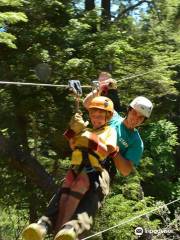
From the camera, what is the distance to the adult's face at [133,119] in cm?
454

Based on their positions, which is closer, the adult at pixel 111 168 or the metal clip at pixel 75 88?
the adult at pixel 111 168

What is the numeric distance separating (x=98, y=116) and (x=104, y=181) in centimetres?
52

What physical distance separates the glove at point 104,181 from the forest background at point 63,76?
447 centimetres

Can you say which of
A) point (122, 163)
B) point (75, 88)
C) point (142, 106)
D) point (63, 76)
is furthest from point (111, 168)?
point (63, 76)

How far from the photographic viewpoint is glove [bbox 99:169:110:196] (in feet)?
14.1

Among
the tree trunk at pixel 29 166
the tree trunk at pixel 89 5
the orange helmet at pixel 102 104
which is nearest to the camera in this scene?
the orange helmet at pixel 102 104

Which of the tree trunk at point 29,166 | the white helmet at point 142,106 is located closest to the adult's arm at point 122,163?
the white helmet at point 142,106

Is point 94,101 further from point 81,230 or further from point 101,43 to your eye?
point 101,43

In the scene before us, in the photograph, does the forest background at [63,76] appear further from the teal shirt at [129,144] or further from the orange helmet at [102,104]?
the orange helmet at [102,104]

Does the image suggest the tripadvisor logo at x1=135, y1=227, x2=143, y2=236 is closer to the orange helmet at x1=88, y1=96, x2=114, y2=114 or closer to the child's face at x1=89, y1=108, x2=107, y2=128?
the child's face at x1=89, y1=108, x2=107, y2=128

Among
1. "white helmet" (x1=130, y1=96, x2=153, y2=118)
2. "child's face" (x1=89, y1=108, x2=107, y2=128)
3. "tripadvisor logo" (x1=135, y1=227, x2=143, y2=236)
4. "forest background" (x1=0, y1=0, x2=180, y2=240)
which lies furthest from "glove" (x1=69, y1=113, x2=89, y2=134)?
"tripadvisor logo" (x1=135, y1=227, x2=143, y2=236)

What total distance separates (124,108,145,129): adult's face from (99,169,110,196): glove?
0.46 meters

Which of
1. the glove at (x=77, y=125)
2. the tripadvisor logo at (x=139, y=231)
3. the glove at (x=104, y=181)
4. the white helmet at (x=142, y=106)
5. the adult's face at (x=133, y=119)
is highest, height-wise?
the glove at (x=77, y=125)

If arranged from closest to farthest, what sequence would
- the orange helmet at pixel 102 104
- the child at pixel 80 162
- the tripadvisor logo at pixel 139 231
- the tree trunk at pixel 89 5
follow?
the child at pixel 80 162
the orange helmet at pixel 102 104
the tripadvisor logo at pixel 139 231
the tree trunk at pixel 89 5
